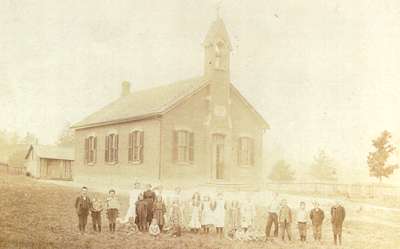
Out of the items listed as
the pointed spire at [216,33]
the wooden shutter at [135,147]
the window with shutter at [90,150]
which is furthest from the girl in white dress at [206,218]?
the pointed spire at [216,33]

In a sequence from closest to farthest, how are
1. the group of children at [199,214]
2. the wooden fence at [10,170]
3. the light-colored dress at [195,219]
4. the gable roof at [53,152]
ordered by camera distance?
the wooden fence at [10,170] → the group of children at [199,214] → the gable roof at [53,152] → the light-colored dress at [195,219]

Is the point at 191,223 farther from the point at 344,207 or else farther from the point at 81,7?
the point at 81,7

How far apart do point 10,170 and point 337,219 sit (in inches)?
261

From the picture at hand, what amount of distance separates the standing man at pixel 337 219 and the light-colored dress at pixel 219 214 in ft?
7.59

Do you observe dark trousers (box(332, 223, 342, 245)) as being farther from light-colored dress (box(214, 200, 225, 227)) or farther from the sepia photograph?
light-colored dress (box(214, 200, 225, 227))

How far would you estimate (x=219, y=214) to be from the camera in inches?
400

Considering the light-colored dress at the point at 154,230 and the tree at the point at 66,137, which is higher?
the tree at the point at 66,137

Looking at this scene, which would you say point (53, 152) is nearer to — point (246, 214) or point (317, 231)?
point (246, 214)

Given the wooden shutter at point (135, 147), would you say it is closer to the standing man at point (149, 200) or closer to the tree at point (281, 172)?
the standing man at point (149, 200)

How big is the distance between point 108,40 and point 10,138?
265 centimetres

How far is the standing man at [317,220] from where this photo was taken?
10.3m

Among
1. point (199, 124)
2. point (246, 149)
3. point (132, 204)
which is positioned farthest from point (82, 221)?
point (246, 149)

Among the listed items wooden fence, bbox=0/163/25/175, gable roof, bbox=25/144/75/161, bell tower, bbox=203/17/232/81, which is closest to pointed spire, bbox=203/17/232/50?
bell tower, bbox=203/17/232/81

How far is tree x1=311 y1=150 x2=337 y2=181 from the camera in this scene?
10.9 meters
